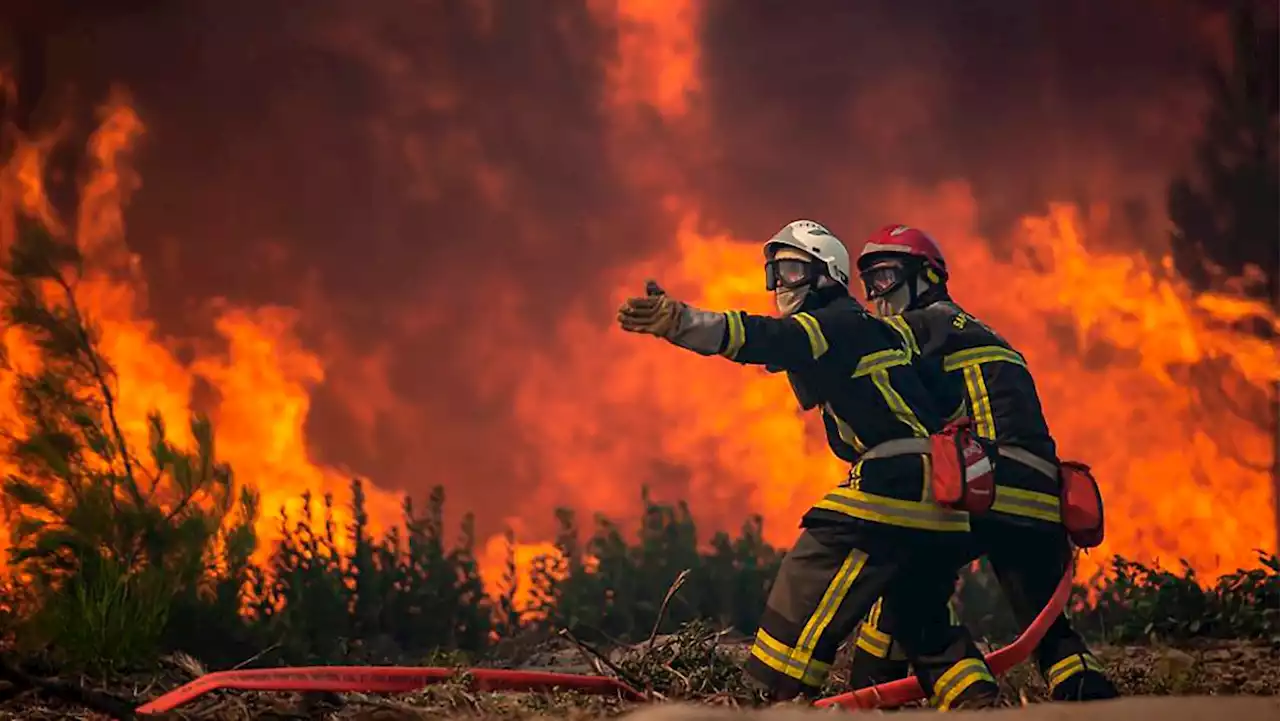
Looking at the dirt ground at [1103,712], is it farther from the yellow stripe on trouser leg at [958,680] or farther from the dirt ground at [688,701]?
the yellow stripe on trouser leg at [958,680]

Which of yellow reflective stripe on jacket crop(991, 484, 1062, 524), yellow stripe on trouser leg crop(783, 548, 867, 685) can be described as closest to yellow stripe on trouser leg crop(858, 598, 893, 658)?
yellow stripe on trouser leg crop(783, 548, 867, 685)

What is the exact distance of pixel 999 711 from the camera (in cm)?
321

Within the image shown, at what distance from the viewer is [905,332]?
16.3 ft

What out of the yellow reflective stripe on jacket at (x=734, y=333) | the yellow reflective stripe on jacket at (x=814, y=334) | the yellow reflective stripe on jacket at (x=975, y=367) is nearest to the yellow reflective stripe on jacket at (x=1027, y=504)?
the yellow reflective stripe on jacket at (x=975, y=367)

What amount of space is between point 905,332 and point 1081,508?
88 centimetres

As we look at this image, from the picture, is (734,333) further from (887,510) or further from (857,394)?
(887,510)

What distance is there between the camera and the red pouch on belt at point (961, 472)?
14.7 feet

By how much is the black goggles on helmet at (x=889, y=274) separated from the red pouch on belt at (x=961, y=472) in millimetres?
752

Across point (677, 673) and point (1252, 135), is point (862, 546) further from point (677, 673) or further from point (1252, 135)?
point (1252, 135)

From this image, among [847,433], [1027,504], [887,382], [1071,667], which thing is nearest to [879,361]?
[887,382]

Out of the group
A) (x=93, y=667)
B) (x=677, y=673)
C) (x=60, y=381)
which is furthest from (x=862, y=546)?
(x=60, y=381)

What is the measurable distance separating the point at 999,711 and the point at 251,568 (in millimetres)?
5427

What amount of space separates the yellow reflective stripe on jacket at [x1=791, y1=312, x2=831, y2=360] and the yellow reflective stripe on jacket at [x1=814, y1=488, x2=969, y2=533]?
0.46m

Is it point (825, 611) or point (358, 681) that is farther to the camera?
point (825, 611)
